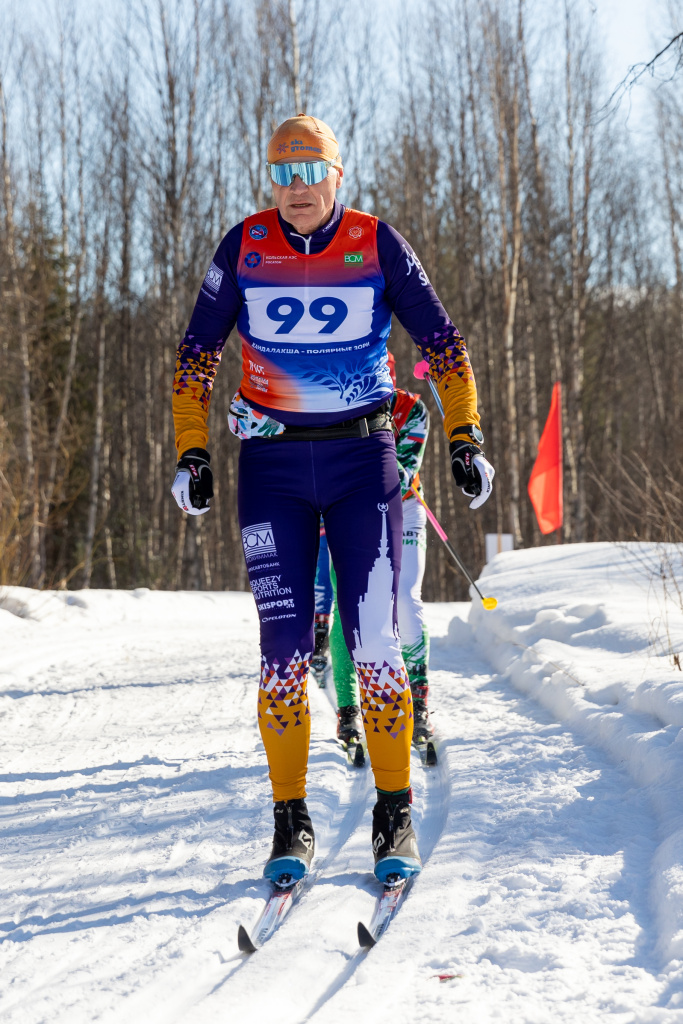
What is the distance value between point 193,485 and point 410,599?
1.72m

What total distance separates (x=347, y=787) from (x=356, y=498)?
144 cm

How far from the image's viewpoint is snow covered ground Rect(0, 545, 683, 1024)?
174cm

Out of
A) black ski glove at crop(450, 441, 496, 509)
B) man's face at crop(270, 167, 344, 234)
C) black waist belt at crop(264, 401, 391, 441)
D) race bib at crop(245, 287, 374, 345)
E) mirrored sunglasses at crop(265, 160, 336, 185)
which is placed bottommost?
black ski glove at crop(450, 441, 496, 509)

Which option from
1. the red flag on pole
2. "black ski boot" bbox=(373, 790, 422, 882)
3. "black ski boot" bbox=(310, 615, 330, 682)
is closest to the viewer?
"black ski boot" bbox=(373, 790, 422, 882)

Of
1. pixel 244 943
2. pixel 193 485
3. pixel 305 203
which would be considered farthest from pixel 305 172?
pixel 244 943

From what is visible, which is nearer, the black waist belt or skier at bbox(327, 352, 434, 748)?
the black waist belt

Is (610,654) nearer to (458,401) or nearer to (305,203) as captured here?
(458,401)

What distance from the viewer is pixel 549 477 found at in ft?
36.8

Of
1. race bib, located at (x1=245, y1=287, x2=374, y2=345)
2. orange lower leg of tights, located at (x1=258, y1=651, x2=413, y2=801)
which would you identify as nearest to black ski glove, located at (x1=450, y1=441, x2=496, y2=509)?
race bib, located at (x1=245, y1=287, x2=374, y2=345)

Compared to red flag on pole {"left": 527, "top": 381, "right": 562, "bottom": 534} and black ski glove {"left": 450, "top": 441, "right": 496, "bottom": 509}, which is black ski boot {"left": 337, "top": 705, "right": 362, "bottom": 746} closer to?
black ski glove {"left": 450, "top": 441, "right": 496, "bottom": 509}

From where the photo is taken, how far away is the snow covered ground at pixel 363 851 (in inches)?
68.4

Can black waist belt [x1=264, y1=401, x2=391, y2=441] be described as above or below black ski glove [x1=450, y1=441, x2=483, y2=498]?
above

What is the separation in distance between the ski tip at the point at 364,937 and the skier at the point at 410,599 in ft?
6.16

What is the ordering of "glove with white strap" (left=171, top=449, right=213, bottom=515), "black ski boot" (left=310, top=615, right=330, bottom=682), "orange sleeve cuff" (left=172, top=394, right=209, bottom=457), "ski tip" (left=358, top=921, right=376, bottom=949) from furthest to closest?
"black ski boot" (left=310, top=615, right=330, bottom=682) → "orange sleeve cuff" (left=172, top=394, right=209, bottom=457) → "glove with white strap" (left=171, top=449, right=213, bottom=515) → "ski tip" (left=358, top=921, right=376, bottom=949)
